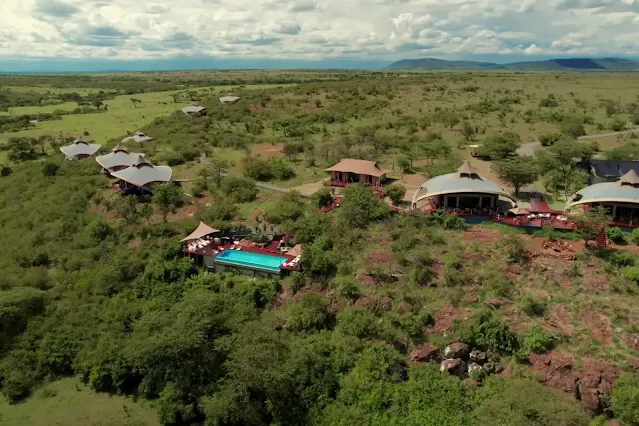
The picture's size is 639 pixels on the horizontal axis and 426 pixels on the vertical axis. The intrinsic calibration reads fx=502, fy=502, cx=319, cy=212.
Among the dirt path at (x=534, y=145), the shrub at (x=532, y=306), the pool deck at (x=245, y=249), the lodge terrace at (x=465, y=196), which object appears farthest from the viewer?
the dirt path at (x=534, y=145)

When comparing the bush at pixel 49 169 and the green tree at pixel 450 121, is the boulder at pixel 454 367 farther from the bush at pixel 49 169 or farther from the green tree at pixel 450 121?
the green tree at pixel 450 121

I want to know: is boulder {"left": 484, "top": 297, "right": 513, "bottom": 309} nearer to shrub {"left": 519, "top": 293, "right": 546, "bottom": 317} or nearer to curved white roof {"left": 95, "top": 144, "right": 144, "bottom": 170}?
shrub {"left": 519, "top": 293, "right": 546, "bottom": 317}

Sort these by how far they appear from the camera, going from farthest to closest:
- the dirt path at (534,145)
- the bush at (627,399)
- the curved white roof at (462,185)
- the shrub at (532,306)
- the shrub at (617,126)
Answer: the shrub at (617,126)
the dirt path at (534,145)
the curved white roof at (462,185)
the shrub at (532,306)
the bush at (627,399)

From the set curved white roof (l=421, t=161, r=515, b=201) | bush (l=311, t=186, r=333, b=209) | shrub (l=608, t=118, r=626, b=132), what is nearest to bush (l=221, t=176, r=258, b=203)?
bush (l=311, t=186, r=333, b=209)

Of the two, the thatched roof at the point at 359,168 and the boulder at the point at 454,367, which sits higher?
the thatched roof at the point at 359,168

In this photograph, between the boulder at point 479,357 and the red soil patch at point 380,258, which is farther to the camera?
the red soil patch at point 380,258

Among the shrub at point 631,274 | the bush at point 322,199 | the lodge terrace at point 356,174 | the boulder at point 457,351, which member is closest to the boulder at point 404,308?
the boulder at point 457,351

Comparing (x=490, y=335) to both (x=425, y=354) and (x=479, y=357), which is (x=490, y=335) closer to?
(x=479, y=357)
